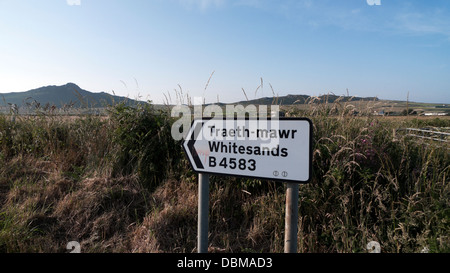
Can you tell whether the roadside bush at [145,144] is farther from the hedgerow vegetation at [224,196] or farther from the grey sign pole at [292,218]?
the grey sign pole at [292,218]

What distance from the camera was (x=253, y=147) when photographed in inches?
59.8

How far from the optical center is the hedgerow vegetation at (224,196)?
2504 millimetres

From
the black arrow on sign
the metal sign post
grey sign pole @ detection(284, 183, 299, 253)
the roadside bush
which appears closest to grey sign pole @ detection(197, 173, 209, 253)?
the metal sign post

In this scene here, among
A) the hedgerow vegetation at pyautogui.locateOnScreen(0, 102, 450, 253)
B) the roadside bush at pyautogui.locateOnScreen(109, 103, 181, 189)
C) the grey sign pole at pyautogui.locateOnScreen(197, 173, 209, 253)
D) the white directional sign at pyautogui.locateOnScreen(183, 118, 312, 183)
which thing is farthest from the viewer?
the roadside bush at pyautogui.locateOnScreen(109, 103, 181, 189)

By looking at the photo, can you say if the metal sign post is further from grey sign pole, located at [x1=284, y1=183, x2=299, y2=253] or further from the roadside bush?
the roadside bush

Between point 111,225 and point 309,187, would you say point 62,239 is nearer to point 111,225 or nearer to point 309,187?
point 111,225

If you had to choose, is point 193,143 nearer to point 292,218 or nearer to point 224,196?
point 292,218

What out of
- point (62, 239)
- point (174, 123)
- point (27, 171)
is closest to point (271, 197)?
point (174, 123)

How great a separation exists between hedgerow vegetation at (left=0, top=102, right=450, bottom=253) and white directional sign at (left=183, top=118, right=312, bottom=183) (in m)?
1.34

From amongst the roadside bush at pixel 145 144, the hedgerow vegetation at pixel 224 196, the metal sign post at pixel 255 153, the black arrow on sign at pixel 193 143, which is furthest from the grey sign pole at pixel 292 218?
the roadside bush at pixel 145 144

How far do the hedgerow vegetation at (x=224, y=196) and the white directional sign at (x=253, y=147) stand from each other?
1339mm

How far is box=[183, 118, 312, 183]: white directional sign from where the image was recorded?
1381 mm

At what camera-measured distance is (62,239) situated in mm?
2793
